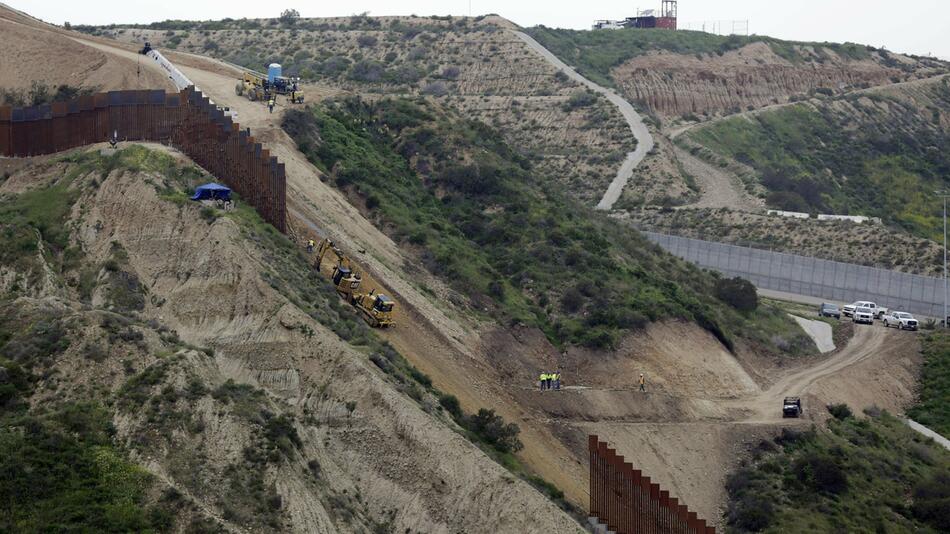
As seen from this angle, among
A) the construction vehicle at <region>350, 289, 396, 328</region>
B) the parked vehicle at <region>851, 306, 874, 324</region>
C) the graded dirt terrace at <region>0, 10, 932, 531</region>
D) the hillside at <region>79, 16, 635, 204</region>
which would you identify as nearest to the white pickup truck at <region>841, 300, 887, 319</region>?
the parked vehicle at <region>851, 306, 874, 324</region>

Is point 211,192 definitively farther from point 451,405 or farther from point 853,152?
point 853,152

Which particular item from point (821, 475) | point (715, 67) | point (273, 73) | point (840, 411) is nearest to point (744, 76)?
point (715, 67)

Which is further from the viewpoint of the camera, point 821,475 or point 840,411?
point 840,411

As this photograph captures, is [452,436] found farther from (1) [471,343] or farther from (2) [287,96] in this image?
(2) [287,96]

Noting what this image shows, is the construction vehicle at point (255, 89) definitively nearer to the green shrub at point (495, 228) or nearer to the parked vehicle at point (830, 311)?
the green shrub at point (495, 228)

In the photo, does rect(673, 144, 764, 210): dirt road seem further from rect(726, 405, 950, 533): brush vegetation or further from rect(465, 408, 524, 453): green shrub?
rect(465, 408, 524, 453): green shrub

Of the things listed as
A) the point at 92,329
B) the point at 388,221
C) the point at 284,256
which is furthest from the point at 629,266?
the point at 92,329
